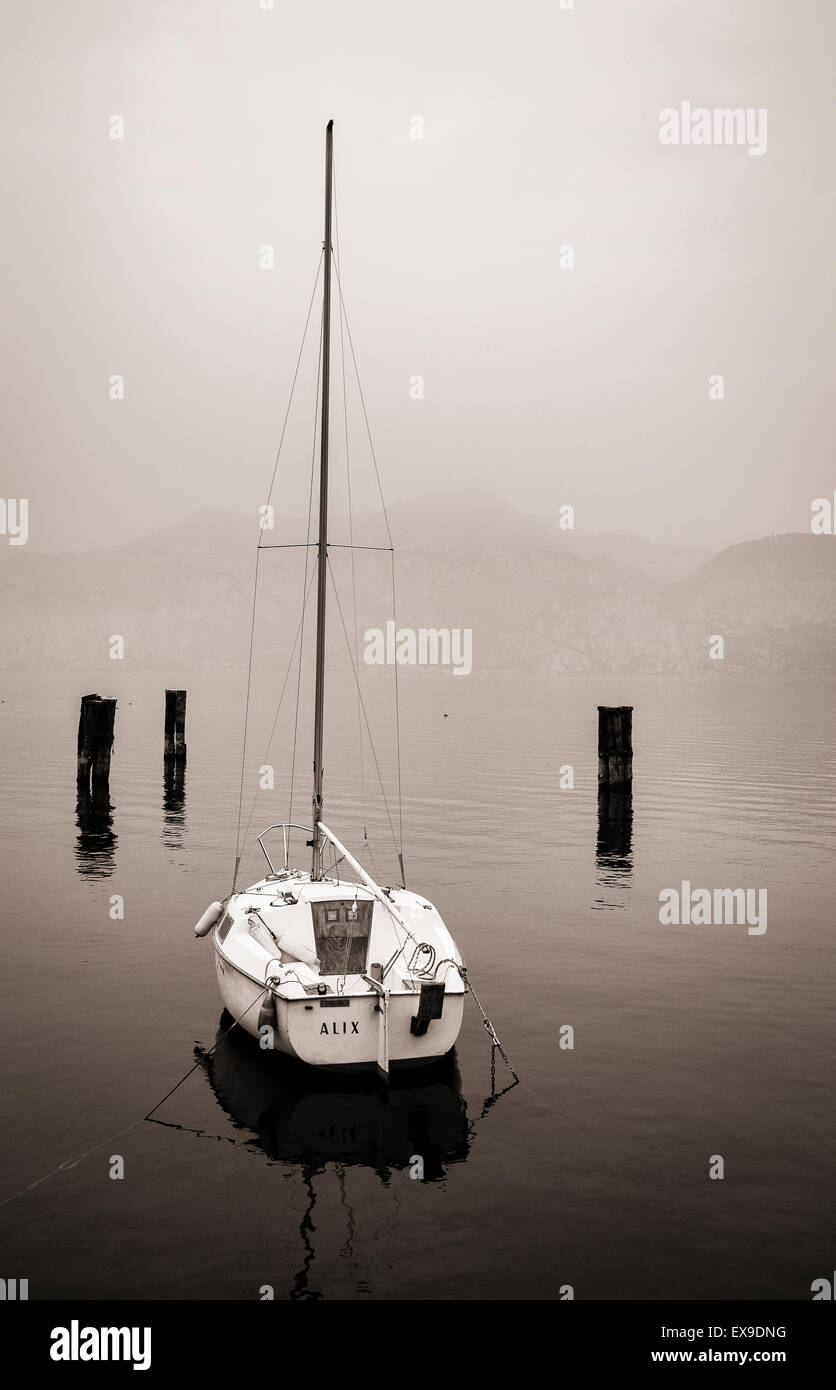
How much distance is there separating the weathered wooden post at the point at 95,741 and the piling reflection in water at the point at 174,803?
8.52 feet

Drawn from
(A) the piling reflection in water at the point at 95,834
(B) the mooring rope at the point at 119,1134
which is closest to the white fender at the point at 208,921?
(B) the mooring rope at the point at 119,1134

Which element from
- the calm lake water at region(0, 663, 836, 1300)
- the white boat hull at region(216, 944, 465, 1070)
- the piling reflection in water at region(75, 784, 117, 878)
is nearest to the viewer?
the calm lake water at region(0, 663, 836, 1300)

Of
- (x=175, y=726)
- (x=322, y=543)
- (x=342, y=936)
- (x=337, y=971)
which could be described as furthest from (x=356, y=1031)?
(x=175, y=726)

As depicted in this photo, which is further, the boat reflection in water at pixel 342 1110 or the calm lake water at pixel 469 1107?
the boat reflection in water at pixel 342 1110

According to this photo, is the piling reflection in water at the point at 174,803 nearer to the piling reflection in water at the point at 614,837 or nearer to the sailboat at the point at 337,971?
the piling reflection in water at the point at 614,837

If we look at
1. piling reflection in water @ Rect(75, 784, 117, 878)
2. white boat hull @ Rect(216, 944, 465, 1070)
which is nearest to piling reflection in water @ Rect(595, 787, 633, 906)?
white boat hull @ Rect(216, 944, 465, 1070)

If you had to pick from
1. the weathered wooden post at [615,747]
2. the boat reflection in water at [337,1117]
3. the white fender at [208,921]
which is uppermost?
the weathered wooden post at [615,747]

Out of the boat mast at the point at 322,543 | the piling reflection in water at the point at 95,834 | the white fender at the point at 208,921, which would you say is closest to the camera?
the white fender at the point at 208,921

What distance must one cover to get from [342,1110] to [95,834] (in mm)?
21969

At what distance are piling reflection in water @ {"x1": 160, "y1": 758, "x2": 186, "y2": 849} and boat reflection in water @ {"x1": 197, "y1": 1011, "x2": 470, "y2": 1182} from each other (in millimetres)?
17689

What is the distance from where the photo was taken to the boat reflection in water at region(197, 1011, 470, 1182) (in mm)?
11789

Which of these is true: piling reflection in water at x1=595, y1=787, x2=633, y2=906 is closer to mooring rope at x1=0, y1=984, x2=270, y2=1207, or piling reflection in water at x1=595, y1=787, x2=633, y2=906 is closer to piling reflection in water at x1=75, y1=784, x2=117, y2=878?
mooring rope at x1=0, y1=984, x2=270, y2=1207

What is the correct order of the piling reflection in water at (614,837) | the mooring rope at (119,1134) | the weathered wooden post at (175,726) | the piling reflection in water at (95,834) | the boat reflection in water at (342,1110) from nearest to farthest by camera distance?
the mooring rope at (119,1134) → the boat reflection in water at (342,1110) → the piling reflection in water at (95,834) → the piling reflection in water at (614,837) → the weathered wooden post at (175,726)

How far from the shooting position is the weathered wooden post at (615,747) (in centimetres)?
3878
